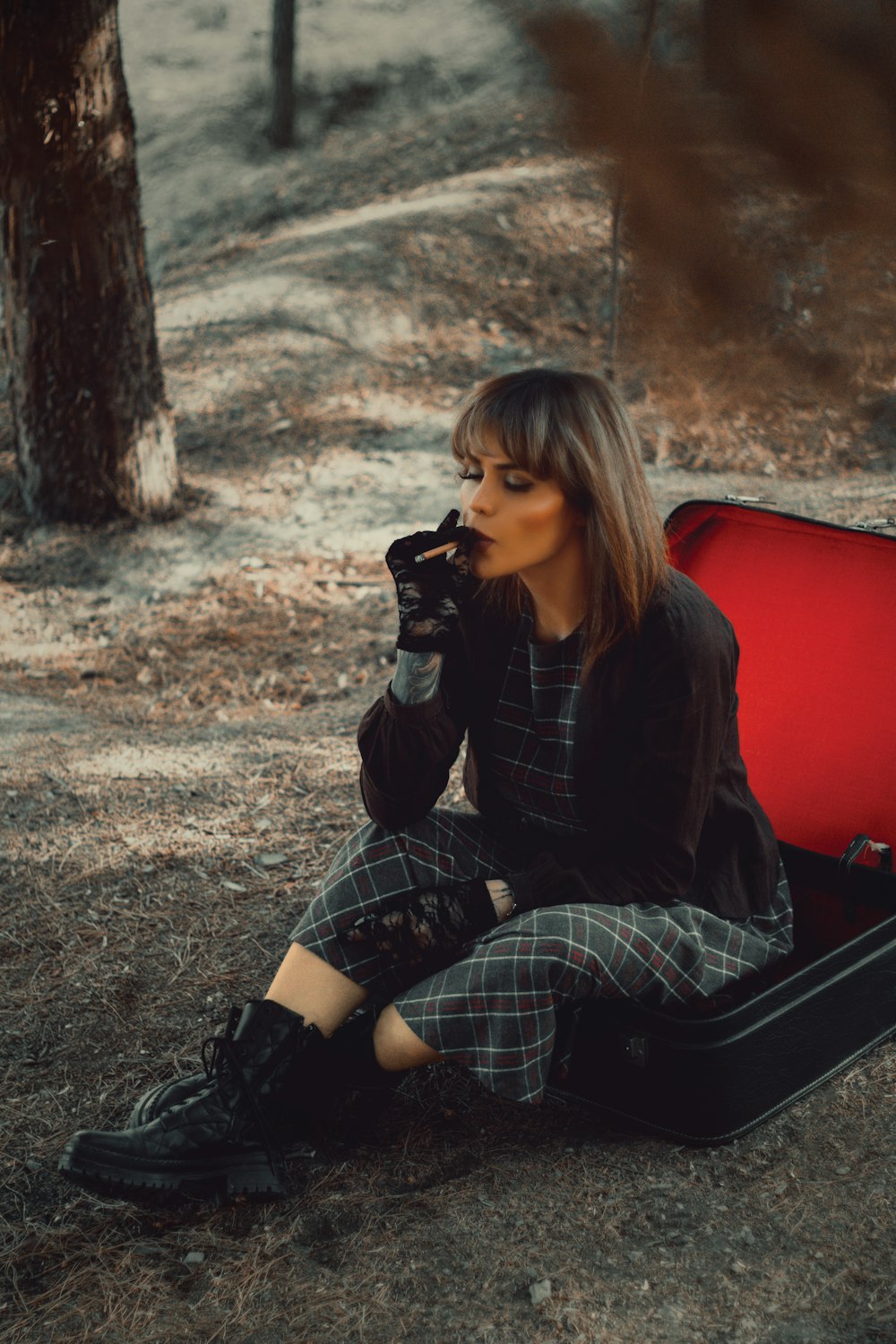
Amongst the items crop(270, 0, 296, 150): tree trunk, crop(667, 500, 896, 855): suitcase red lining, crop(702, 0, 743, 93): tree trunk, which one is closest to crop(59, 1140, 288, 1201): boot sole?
crop(667, 500, 896, 855): suitcase red lining

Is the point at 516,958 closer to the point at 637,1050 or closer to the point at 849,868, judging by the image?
the point at 637,1050

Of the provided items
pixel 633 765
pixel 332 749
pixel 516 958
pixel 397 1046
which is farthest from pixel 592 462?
pixel 332 749

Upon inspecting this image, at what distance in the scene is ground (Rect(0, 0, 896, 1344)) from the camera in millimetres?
1714

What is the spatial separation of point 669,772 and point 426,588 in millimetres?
528

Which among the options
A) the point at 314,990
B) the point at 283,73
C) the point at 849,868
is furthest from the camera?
the point at 283,73

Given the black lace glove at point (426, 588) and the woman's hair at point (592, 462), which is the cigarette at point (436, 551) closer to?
the black lace glove at point (426, 588)

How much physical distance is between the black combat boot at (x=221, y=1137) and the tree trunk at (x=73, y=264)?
412cm

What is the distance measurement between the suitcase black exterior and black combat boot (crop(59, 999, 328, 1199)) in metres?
0.52

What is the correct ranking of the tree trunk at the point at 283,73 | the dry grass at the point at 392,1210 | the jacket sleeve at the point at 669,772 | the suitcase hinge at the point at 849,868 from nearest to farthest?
the dry grass at the point at 392,1210, the jacket sleeve at the point at 669,772, the suitcase hinge at the point at 849,868, the tree trunk at the point at 283,73

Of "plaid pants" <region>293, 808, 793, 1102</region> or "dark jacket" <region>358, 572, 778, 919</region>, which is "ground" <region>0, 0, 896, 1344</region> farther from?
"dark jacket" <region>358, 572, 778, 919</region>

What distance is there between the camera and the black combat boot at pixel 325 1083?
1.95 metres

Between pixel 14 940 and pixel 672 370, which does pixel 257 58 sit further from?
pixel 14 940

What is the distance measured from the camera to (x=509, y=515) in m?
1.92

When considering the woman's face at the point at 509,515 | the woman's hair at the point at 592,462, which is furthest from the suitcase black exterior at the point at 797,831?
the woman's face at the point at 509,515
